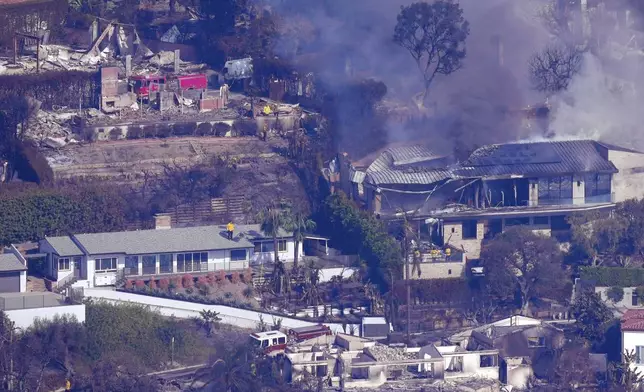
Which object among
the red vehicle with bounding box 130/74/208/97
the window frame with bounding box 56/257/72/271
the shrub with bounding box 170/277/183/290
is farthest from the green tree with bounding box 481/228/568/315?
the red vehicle with bounding box 130/74/208/97

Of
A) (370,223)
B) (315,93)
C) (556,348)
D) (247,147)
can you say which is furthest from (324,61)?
(556,348)

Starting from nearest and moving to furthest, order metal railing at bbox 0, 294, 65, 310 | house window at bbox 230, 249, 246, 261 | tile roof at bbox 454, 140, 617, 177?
metal railing at bbox 0, 294, 65, 310 → house window at bbox 230, 249, 246, 261 → tile roof at bbox 454, 140, 617, 177

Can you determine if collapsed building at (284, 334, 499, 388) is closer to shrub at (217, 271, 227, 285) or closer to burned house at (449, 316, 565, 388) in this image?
burned house at (449, 316, 565, 388)

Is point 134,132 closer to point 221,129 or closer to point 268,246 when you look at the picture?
point 221,129

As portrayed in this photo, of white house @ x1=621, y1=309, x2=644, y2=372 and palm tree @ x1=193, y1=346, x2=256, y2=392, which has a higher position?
white house @ x1=621, y1=309, x2=644, y2=372

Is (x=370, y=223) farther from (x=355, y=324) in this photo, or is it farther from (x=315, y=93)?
(x=315, y=93)

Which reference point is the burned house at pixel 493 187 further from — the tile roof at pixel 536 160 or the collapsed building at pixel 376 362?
the collapsed building at pixel 376 362

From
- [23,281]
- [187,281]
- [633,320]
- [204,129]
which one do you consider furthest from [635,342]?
[204,129]
